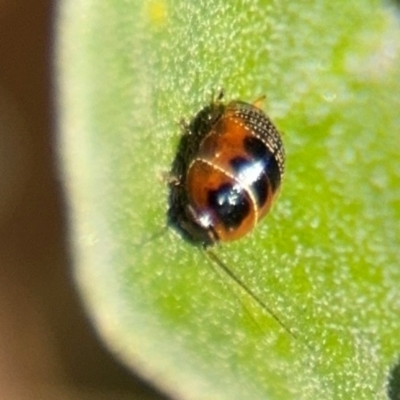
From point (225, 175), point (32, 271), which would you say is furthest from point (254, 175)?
point (32, 271)

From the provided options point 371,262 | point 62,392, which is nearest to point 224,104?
point 371,262

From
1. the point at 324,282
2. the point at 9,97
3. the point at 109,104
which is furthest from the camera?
the point at 9,97

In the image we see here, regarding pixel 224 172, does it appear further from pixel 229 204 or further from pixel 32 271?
pixel 32 271

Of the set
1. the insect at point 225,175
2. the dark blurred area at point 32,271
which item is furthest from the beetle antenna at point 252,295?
the dark blurred area at point 32,271

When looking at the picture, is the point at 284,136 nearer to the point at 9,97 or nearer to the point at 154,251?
the point at 154,251

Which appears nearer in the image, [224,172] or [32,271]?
[224,172]

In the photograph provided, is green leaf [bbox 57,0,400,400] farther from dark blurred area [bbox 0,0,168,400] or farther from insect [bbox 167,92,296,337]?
dark blurred area [bbox 0,0,168,400]
